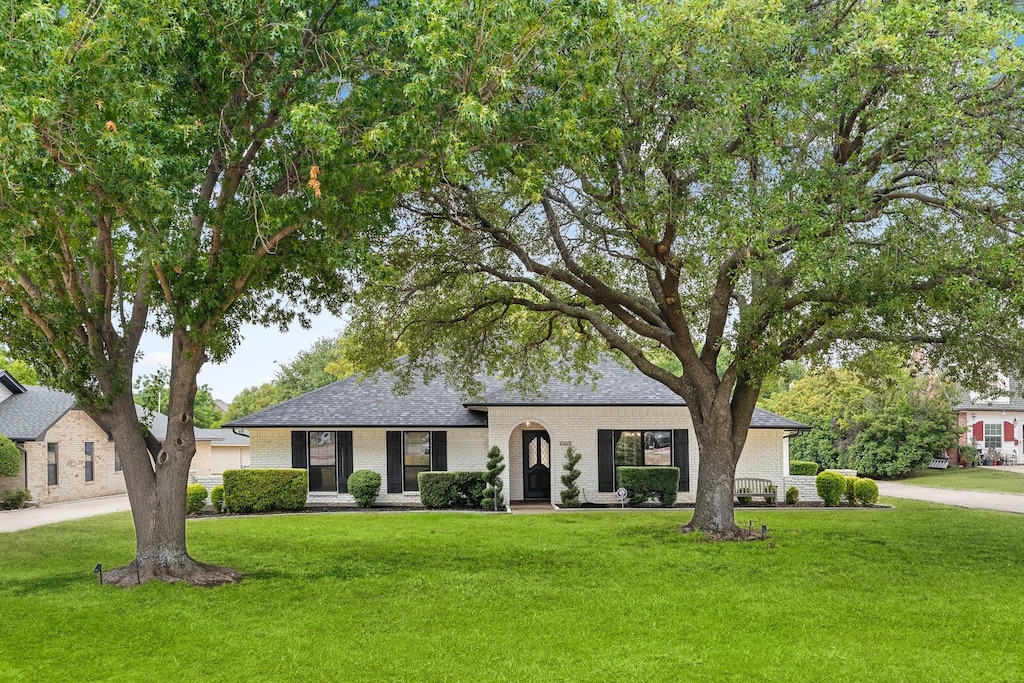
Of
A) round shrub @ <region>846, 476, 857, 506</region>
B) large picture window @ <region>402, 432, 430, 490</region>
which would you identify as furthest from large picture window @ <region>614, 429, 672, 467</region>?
large picture window @ <region>402, 432, 430, 490</region>

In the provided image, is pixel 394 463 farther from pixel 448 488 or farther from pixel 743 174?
pixel 743 174

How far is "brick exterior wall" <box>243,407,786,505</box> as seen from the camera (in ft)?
78.8

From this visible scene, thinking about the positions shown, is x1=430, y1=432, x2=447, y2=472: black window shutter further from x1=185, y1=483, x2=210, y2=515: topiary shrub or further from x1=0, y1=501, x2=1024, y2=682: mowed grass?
x1=0, y1=501, x2=1024, y2=682: mowed grass

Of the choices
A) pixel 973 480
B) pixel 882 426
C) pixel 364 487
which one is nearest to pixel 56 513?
pixel 364 487

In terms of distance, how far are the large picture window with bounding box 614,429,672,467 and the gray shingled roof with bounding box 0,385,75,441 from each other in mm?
17060

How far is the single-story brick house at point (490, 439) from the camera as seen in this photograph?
78.7 ft

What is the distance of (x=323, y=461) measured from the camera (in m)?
24.3

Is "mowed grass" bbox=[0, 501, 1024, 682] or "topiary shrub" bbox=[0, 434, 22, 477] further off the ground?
"topiary shrub" bbox=[0, 434, 22, 477]

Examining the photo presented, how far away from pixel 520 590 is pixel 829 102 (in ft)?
28.8

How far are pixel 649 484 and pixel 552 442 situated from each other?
2.97m

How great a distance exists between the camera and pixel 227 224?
11.1m

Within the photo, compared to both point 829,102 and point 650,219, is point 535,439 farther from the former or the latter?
point 829,102

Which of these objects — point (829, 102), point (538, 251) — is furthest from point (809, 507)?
point (829, 102)

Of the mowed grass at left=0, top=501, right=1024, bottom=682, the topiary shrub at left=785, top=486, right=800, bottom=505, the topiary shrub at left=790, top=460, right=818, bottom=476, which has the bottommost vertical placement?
the topiary shrub at left=785, top=486, right=800, bottom=505
